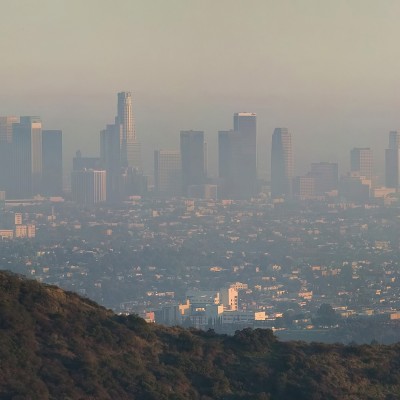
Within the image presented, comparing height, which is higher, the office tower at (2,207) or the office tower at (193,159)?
the office tower at (193,159)

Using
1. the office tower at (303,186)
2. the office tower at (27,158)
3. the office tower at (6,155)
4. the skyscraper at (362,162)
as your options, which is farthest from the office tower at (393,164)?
the office tower at (6,155)

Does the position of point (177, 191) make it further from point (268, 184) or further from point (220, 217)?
point (220, 217)

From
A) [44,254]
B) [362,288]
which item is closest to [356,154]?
[44,254]

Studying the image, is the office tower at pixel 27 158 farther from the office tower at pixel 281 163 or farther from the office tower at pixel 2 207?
the office tower at pixel 281 163

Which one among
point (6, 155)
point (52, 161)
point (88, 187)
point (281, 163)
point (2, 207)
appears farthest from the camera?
point (281, 163)

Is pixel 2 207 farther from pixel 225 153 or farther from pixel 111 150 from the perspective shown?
pixel 225 153

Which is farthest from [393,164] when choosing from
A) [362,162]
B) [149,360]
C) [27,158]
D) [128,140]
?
[149,360]
